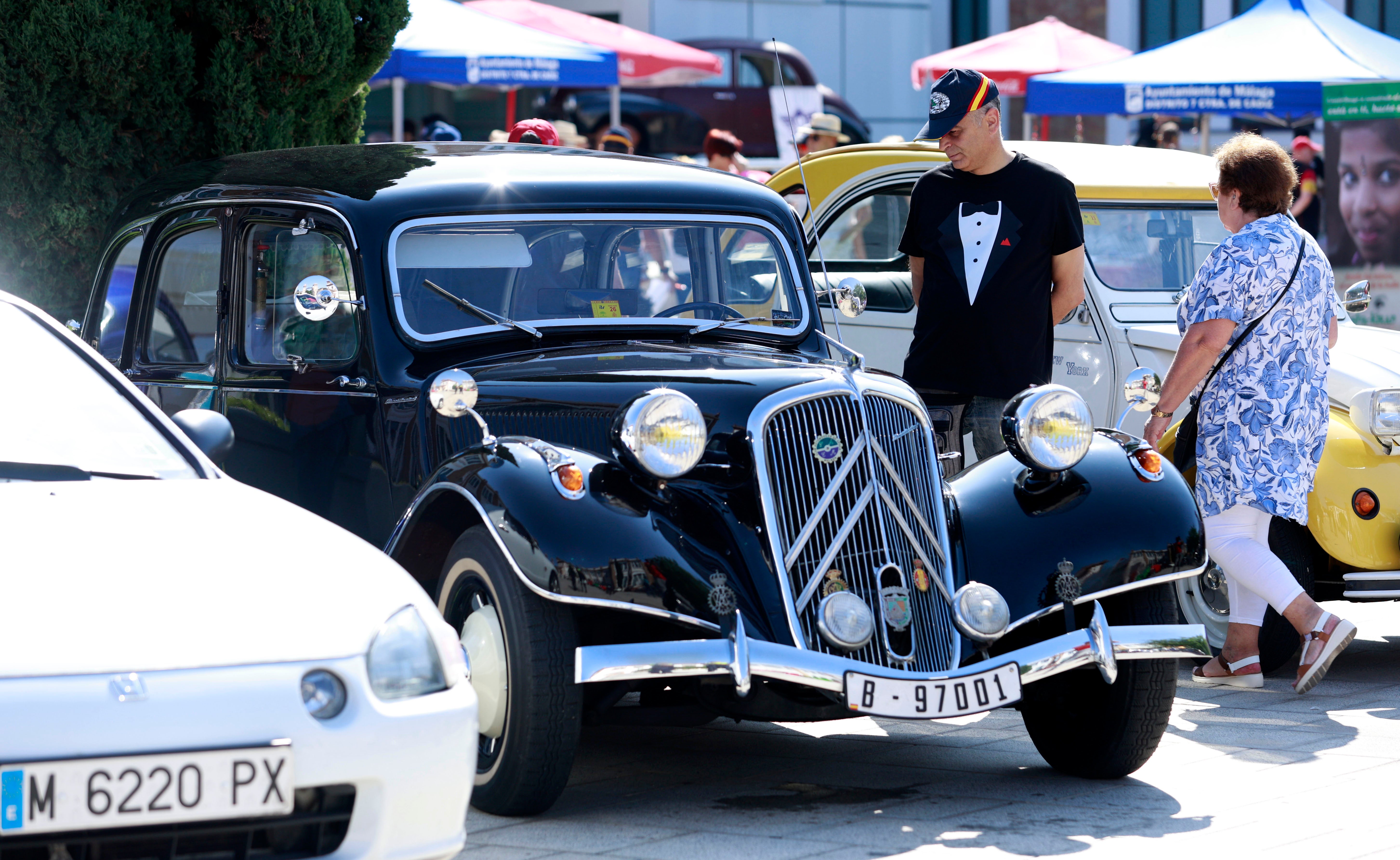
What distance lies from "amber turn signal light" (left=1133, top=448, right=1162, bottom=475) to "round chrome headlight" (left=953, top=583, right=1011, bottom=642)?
2.37ft

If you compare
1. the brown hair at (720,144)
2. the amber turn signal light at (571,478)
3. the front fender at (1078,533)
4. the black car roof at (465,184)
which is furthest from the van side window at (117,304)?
the brown hair at (720,144)

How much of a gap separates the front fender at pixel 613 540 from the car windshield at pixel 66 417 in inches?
30.4

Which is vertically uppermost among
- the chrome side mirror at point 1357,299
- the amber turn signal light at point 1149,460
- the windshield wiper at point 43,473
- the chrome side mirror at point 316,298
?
the chrome side mirror at point 316,298

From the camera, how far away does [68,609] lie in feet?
10.7

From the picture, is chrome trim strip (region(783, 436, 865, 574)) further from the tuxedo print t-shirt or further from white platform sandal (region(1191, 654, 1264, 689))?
white platform sandal (region(1191, 654, 1264, 689))

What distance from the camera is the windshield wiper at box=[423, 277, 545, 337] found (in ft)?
17.8

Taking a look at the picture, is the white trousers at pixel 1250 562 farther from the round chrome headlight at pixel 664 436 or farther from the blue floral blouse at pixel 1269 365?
the round chrome headlight at pixel 664 436

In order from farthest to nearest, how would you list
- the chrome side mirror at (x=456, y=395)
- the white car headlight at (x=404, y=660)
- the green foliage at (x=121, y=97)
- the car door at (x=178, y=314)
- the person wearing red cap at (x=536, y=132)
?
the person wearing red cap at (x=536, y=132), the green foliage at (x=121, y=97), the car door at (x=178, y=314), the chrome side mirror at (x=456, y=395), the white car headlight at (x=404, y=660)

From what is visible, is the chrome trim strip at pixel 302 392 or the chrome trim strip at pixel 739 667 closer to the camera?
the chrome trim strip at pixel 739 667

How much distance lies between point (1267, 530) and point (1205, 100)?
7933 millimetres

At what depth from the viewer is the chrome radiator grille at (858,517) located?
458 cm

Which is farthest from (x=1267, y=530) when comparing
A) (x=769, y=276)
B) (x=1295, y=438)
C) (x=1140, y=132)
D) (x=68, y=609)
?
(x=1140, y=132)

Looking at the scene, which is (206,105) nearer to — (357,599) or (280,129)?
(280,129)

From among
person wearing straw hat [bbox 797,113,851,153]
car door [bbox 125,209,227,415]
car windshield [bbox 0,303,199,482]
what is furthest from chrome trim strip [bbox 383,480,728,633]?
person wearing straw hat [bbox 797,113,851,153]
